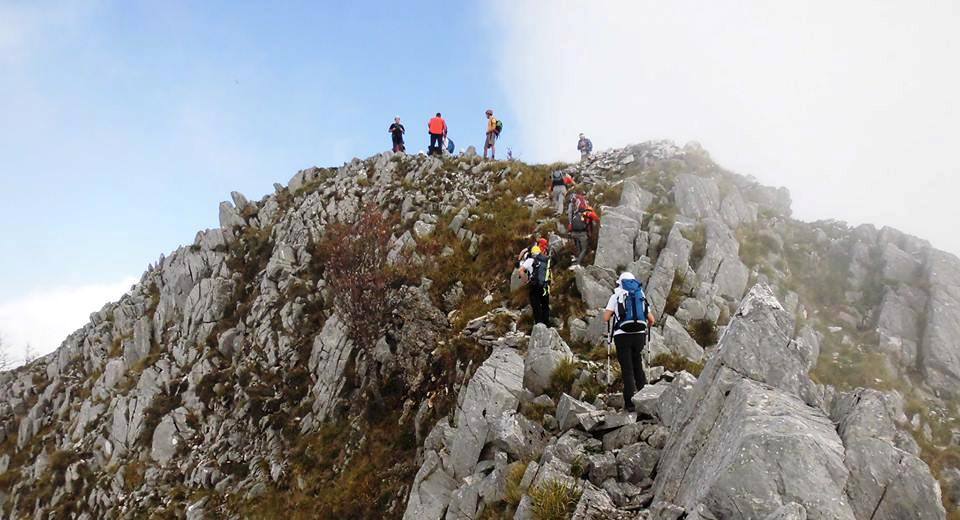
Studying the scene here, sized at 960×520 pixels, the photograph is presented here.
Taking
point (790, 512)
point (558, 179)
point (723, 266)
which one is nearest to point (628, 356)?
point (790, 512)

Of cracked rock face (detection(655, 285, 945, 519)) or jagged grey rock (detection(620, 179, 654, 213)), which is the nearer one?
cracked rock face (detection(655, 285, 945, 519))

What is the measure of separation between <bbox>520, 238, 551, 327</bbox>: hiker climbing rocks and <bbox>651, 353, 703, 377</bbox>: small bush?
11.7 feet

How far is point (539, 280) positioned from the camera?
1540cm

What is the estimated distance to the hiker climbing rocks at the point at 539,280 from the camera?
15.3 metres

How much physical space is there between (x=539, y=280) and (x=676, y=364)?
449 centimetres

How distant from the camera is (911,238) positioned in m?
22.5

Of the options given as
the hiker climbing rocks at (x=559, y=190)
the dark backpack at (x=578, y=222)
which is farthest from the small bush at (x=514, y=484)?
the hiker climbing rocks at (x=559, y=190)

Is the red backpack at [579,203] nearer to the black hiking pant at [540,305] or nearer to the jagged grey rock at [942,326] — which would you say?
the black hiking pant at [540,305]

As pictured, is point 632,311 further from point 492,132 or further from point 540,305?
point 492,132

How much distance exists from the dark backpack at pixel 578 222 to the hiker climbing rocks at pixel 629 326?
8950 mm

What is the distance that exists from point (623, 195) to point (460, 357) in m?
11.2

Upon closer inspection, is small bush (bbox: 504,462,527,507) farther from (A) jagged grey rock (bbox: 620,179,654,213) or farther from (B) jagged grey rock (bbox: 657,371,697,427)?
(A) jagged grey rock (bbox: 620,179,654,213)

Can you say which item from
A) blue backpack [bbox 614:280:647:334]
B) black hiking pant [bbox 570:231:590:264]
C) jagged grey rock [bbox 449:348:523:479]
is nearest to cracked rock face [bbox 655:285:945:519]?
blue backpack [bbox 614:280:647:334]

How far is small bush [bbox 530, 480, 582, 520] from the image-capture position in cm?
814
